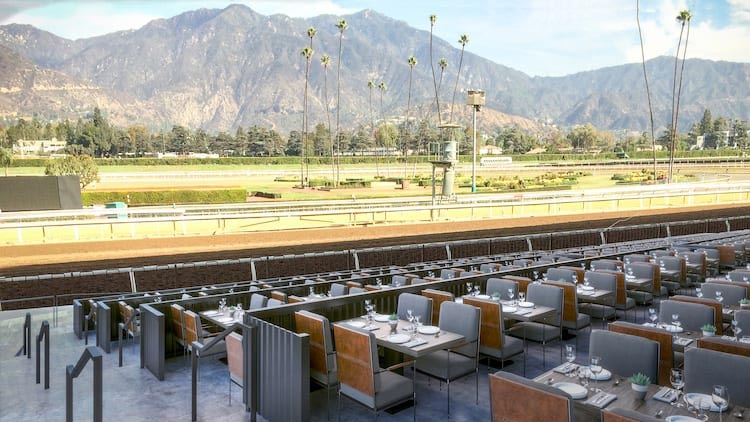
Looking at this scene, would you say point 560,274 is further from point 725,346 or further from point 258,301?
point 258,301

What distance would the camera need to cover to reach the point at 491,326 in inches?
262

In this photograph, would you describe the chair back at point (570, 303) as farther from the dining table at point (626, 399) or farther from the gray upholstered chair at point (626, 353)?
the dining table at point (626, 399)

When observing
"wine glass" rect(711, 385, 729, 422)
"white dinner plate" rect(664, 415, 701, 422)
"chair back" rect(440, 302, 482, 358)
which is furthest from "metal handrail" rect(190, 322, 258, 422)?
"wine glass" rect(711, 385, 729, 422)

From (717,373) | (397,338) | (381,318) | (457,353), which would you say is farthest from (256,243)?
(717,373)

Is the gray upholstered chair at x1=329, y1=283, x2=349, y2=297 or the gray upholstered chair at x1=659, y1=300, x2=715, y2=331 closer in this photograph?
the gray upholstered chair at x1=659, y1=300, x2=715, y2=331

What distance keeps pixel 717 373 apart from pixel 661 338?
2.71ft

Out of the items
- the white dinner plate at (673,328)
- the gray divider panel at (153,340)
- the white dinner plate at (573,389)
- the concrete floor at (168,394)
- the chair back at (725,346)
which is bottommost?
the concrete floor at (168,394)

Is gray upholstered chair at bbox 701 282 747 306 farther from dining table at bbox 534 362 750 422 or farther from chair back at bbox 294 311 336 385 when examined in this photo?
chair back at bbox 294 311 336 385

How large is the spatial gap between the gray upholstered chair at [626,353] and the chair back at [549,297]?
2.17 m

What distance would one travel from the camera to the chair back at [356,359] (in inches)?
207

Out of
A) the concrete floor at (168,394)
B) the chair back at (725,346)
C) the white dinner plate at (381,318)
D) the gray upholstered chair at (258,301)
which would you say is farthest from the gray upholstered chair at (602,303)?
the gray upholstered chair at (258,301)

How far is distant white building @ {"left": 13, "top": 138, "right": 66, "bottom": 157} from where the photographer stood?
103 meters

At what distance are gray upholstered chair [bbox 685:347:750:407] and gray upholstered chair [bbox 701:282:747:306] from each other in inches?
132

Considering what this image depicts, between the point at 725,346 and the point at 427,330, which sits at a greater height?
the point at 725,346
